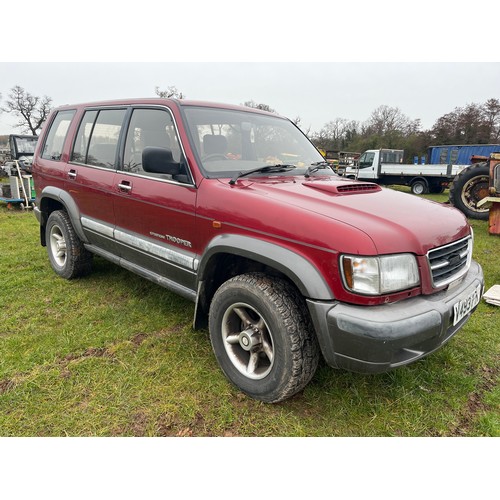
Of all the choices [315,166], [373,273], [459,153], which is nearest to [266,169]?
[315,166]

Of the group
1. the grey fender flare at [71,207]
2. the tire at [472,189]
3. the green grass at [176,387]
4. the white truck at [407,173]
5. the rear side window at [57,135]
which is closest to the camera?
the green grass at [176,387]

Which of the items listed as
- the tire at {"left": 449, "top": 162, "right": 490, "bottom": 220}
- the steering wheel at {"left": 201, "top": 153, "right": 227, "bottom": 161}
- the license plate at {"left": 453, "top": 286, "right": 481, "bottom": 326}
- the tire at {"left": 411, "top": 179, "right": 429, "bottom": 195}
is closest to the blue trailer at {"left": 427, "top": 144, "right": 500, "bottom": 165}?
the tire at {"left": 411, "top": 179, "right": 429, "bottom": 195}

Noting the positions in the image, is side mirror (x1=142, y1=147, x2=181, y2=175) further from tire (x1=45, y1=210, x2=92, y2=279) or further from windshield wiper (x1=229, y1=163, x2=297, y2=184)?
tire (x1=45, y1=210, x2=92, y2=279)

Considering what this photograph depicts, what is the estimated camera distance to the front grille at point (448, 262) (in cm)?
205

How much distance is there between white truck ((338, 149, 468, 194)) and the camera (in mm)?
15641

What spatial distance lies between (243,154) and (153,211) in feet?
2.85

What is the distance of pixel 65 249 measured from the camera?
4.32 meters

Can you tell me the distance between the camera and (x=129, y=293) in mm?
3982

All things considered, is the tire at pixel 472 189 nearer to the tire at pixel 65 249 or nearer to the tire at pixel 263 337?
the tire at pixel 263 337

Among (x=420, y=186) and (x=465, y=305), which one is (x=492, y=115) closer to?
(x=420, y=186)

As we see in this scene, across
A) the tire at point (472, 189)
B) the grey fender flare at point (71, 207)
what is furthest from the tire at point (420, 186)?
the grey fender flare at point (71, 207)

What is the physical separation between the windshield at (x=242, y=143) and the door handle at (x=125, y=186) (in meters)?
0.76

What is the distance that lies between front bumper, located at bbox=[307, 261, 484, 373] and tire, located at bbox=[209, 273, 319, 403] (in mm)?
184

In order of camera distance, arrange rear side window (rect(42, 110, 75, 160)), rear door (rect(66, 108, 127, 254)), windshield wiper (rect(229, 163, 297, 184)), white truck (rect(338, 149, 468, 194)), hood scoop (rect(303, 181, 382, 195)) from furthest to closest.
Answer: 1. white truck (rect(338, 149, 468, 194))
2. rear side window (rect(42, 110, 75, 160))
3. rear door (rect(66, 108, 127, 254))
4. windshield wiper (rect(229, 163, 297, 184))
5. hood scoop (rect(303, 181, 382, 195))
